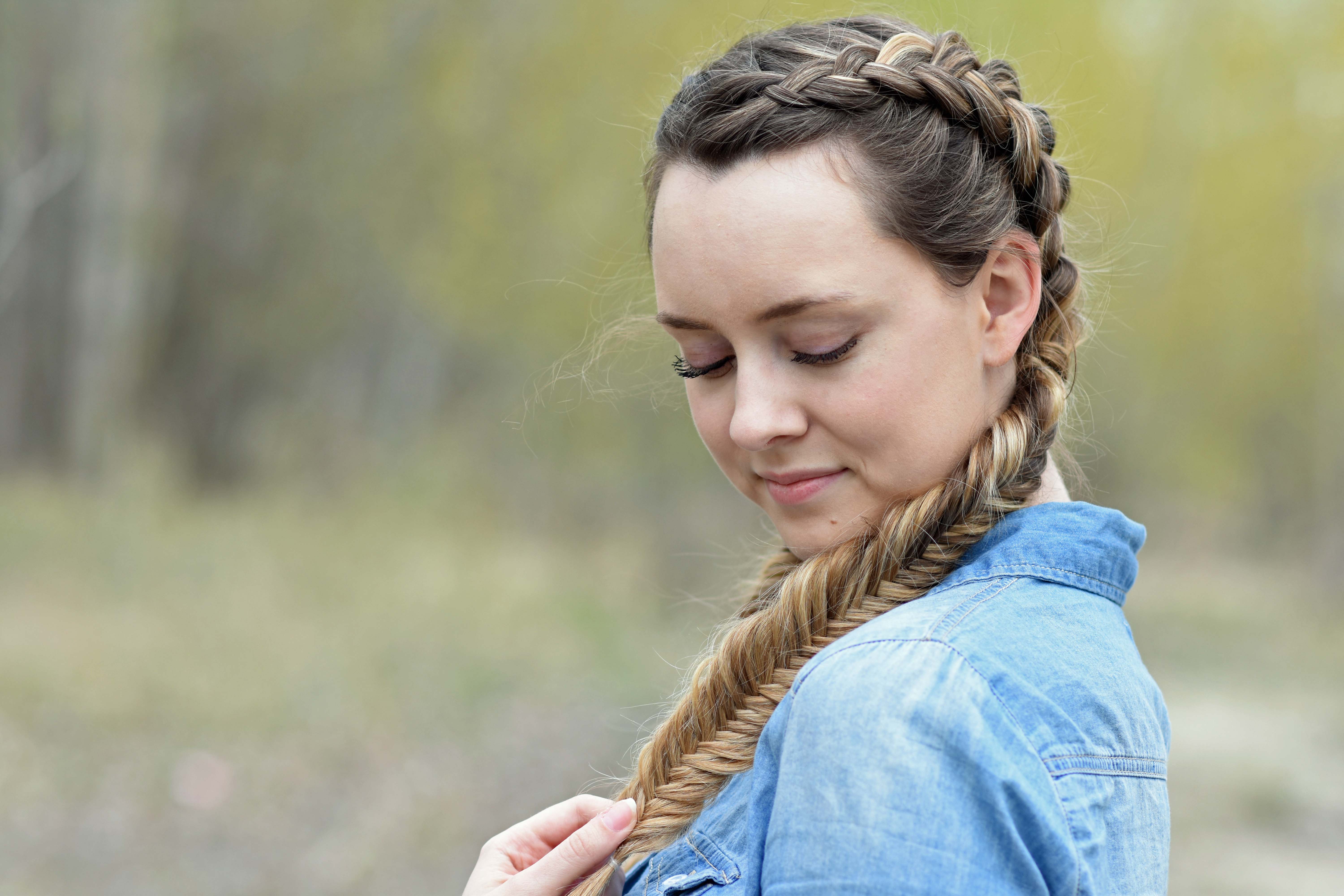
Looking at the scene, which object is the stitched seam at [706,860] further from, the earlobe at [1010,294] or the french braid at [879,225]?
the earlobe at [1010,294]

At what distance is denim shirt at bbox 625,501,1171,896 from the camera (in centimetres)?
92

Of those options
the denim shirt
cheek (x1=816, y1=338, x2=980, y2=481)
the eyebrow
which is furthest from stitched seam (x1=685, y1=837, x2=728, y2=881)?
the eyebrow

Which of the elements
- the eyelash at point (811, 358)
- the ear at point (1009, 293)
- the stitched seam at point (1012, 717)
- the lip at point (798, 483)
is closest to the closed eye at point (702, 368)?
the eyelash at point (811, 358)

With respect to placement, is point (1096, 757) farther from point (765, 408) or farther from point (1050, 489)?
point (765, 408)

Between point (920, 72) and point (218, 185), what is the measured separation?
7.72 meters

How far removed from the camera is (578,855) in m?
1.30

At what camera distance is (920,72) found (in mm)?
1315

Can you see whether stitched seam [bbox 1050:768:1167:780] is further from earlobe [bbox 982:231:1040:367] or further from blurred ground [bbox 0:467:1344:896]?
blurred ground [bbox 0:467:1344:896]

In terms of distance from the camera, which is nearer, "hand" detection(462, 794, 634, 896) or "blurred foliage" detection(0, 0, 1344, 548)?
"hand" detection(462, 794, 634, 896)

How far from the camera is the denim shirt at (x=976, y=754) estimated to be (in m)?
0.92

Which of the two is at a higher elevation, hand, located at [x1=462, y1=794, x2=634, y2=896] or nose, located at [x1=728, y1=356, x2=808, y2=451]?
nose, located at [x1=728, y1=356, x2=808, y2=451]

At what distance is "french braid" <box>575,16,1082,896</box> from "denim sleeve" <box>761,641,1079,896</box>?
0.93 ft

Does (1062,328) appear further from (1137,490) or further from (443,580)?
(1137,490)

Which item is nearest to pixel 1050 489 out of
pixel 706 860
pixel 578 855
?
pixel 706 860
